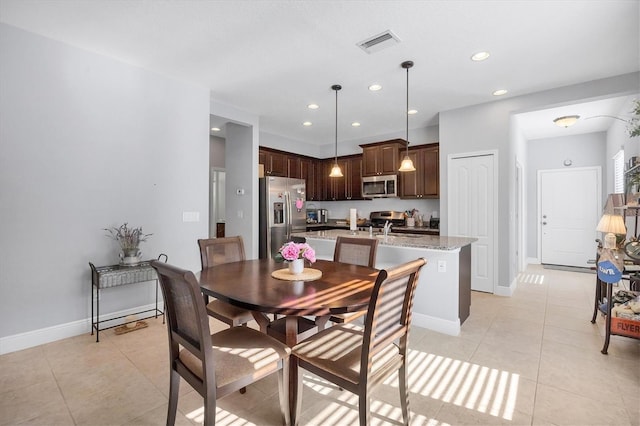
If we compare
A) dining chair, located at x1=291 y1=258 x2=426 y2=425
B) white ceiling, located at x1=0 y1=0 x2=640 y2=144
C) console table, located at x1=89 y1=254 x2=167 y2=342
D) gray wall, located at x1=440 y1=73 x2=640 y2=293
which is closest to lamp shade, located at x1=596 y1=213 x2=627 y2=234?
gray wall, located at x1=440 y1=73 x2=640 y2=293

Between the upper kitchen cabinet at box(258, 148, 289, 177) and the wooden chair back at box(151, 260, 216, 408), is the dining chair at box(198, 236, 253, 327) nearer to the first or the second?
the wooden chair back at box(151, 260, 216, 408)

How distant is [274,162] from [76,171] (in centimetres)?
326

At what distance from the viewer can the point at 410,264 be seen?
1.43 metres

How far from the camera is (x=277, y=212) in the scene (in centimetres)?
531

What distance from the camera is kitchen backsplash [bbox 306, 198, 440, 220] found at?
227 inches

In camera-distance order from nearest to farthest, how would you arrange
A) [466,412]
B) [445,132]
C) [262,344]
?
[262,344], [466,412], [445,132]

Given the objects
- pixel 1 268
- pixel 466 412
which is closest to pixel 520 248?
pixel 466 412

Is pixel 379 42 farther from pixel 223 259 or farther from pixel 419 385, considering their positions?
pixel 419 385

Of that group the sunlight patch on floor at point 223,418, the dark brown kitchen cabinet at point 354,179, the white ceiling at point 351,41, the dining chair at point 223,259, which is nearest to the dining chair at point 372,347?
the sunlight patch on floor at point 223,418

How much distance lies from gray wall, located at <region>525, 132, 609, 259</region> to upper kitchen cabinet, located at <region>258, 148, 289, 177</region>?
5.00m

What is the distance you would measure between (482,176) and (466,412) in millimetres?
3354

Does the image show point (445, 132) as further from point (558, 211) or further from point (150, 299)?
point (150, 299)

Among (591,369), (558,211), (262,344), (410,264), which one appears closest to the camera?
→ (410,264)

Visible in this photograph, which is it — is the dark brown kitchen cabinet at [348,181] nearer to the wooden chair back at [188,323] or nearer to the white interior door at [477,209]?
the white interior door at [477,209]
